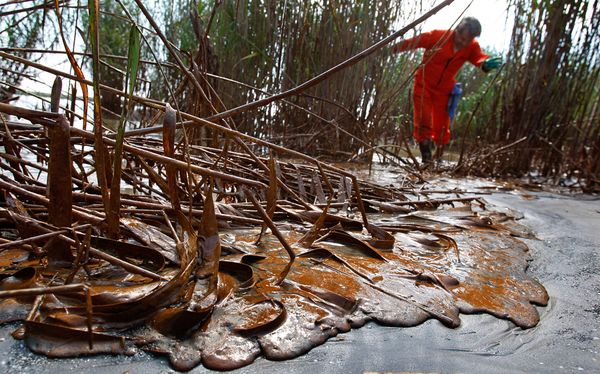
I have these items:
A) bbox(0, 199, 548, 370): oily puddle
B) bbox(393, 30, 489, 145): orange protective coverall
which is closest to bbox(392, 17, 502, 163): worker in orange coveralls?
bbox(393, 30, 489, 145): orange protective coverall

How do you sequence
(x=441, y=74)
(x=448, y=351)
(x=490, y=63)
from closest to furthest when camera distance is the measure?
1. (x=448, y=351)
2. (x=490, y=63)
3. (x=441, y=74)

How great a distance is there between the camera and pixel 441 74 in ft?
18.3

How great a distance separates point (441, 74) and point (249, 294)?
532 cm

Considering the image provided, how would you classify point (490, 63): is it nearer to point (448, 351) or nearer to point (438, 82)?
point (438, 82)

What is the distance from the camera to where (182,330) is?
2.32 ft

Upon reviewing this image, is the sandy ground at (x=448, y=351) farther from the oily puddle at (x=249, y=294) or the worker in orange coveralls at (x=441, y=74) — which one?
the worker in orange coveralls at (x=441, y=74)

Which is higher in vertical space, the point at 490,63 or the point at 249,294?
the point at 490,63

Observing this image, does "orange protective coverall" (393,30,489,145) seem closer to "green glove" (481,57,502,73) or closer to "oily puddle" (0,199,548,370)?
"green glove" (481,57,502,73)

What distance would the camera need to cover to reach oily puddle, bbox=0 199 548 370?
2.23 ft

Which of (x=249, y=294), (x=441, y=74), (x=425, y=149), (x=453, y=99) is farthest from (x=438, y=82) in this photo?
(x=249, y=294)

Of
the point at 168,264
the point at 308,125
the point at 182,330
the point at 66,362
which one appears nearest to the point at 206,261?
the point at 168,264

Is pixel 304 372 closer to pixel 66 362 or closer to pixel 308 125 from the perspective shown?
pixel 66 362

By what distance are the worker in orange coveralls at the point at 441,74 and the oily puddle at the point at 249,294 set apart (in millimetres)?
4029

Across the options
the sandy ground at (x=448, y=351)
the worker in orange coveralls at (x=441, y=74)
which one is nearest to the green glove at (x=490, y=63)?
the worker in orange coveralls at (x=441, y=74)
